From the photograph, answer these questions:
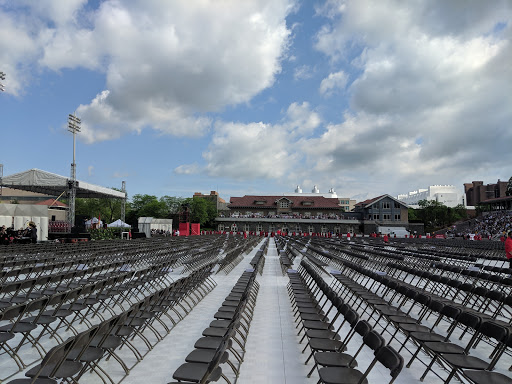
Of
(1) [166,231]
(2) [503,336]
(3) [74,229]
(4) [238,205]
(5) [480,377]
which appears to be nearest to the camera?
(5) [480,377]

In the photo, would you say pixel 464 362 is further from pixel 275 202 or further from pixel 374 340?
pixel 275 202

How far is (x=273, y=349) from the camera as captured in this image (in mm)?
4688

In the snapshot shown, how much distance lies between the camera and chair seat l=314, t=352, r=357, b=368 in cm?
323

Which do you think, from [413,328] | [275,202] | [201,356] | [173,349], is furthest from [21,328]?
[275,202]

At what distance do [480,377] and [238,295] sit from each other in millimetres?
3810

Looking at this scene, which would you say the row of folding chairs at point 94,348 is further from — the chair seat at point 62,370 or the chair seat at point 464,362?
the chair seat at point 464,362

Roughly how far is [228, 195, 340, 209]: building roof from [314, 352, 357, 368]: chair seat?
58.7 m

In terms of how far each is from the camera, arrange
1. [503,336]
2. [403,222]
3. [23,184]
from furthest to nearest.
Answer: [403,222]
[23,184]
[503,336]

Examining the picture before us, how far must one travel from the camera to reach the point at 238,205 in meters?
62.3

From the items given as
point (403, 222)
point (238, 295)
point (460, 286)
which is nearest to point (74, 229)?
point (238, 295)

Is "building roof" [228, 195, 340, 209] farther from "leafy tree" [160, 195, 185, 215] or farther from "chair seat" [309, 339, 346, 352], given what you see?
"chair seat" [309, 339, 346, 352]

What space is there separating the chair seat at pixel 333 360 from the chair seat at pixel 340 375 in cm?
7

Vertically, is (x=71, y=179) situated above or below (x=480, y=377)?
above

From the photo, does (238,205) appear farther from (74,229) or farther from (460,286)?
(460,286)
